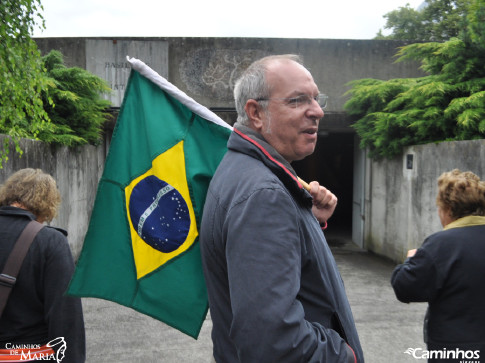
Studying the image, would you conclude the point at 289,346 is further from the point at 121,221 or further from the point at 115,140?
the point at 115,140

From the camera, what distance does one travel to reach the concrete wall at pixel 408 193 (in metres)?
7.29

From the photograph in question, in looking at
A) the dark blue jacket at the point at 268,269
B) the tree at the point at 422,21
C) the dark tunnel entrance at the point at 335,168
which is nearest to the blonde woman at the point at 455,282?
the dark blue jacket at the point at 268,269

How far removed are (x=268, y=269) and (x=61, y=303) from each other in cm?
166

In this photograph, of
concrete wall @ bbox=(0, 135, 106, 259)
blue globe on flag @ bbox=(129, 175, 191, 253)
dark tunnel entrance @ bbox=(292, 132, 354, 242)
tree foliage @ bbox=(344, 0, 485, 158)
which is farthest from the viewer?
dark tunnel entrance @ bbox=(292, 132, 354, 242)

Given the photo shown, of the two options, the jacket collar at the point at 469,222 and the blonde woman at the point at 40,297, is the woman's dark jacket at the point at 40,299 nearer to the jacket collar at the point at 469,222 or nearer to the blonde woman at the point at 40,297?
the blonde woman at the point at 40,297

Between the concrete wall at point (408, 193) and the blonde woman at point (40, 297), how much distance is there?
5954mm

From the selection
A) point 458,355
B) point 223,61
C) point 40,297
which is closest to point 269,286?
point 40,297

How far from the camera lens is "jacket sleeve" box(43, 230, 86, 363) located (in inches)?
101

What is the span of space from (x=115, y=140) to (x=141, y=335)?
4029 mm

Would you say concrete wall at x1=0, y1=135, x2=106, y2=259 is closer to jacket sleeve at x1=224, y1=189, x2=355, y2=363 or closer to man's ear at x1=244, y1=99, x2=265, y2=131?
man's ear at x1=244, y1=99, x2=265, y2=131

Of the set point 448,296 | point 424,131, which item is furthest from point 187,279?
point 424,131

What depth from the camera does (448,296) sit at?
2.72 metres

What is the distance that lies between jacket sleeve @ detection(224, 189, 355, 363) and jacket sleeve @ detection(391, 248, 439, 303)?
145 centimetres

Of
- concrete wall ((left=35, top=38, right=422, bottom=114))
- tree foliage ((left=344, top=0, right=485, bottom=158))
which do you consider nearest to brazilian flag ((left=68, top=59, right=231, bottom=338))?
tree foliage ((left=344, top=0, right=485, bottom=158))
